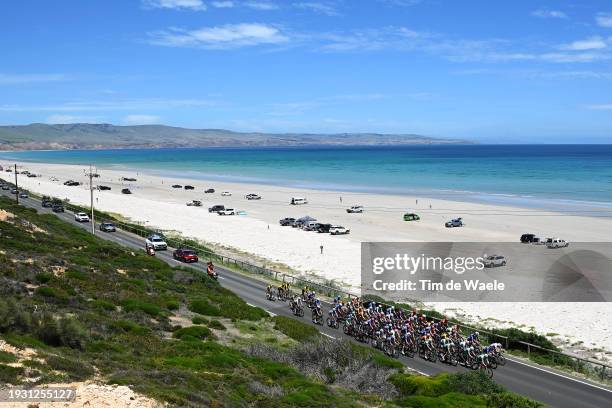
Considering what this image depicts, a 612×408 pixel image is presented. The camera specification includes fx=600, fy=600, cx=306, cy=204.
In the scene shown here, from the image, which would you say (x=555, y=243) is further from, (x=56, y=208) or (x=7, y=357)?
(x=56, y=208)

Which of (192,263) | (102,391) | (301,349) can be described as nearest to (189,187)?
(192,263)

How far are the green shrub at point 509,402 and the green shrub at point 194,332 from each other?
10.6 metres

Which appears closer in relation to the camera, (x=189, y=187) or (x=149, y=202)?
(x=149, y=202)

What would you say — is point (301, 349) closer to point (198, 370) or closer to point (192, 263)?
point (198, 370)

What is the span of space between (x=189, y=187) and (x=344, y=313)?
102285 mm

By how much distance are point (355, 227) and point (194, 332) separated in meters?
50.1

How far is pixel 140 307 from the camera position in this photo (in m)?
24.8

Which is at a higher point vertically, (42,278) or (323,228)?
(42,278)

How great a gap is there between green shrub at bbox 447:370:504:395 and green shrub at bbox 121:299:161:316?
40.4ft

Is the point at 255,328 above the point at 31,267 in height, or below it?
below

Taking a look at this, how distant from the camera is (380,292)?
133 ft

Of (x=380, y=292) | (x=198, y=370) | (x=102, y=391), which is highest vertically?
(x=102, y=391)

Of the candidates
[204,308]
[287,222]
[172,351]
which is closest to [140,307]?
[204,308]

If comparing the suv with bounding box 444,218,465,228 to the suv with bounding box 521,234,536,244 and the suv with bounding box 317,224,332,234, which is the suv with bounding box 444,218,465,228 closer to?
the suv with bounding box 521,234,536,244
